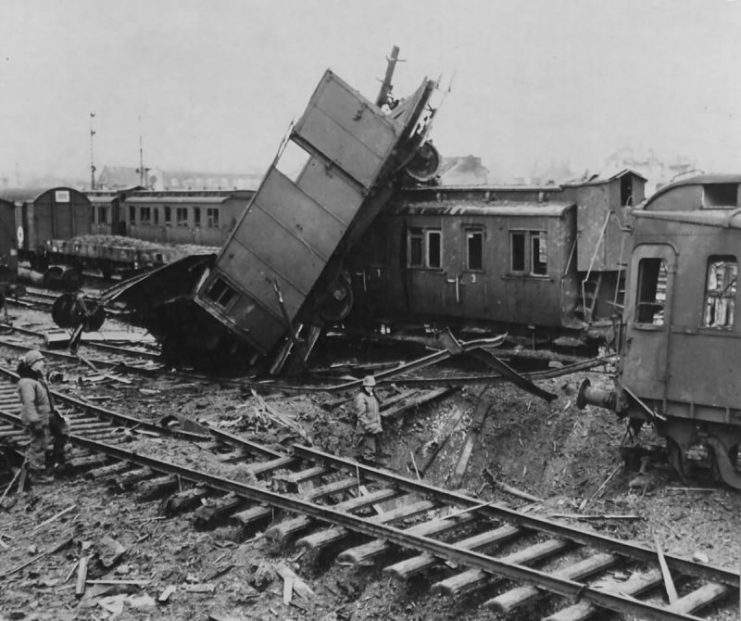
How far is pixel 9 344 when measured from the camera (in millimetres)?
18438

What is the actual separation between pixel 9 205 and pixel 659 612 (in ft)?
88.9

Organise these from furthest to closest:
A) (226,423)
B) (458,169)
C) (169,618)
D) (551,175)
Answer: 1. (551,175)
2. (458,169)
3. (226,423)
4. (169,618)

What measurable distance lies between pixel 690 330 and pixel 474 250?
6.99m

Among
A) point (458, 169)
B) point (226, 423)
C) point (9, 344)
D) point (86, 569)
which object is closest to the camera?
point (86, 569)

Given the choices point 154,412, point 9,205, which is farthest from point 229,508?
point 9,205

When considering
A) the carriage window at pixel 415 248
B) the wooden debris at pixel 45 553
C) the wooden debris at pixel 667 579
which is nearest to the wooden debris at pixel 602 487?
the wooden debris at pixel 667 579

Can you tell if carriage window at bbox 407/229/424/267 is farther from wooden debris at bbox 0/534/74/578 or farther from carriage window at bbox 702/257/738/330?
wooden debris at bbox 0/534/74/578

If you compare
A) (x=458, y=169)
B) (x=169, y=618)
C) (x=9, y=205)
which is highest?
(x=458, y=169)

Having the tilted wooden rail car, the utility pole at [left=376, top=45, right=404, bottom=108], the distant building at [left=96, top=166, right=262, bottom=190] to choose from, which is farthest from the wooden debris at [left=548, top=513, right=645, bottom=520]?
the distant building at [left=96, top=166, right=262, bottom=190]

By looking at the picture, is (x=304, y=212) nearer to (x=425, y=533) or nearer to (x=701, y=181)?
(x=701, y=181)

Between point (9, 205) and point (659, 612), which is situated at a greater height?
point (9, 205)

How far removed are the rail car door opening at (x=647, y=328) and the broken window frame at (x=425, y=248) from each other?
6.77 m

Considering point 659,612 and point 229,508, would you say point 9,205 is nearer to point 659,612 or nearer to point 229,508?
point 229,508

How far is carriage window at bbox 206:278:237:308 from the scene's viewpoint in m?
15.3
